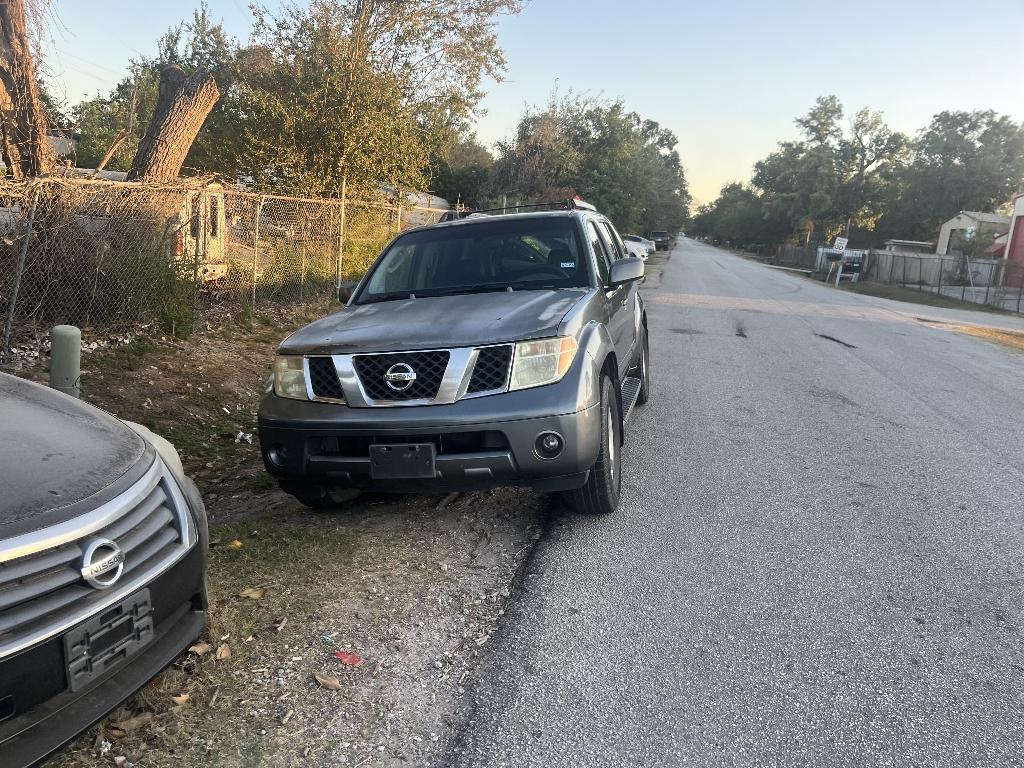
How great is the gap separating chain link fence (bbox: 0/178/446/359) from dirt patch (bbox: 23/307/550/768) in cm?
307

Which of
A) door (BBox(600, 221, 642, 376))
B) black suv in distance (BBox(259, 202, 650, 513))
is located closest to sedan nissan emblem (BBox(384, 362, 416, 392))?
black suv in distance (BBox(259, 202, 650, 513))

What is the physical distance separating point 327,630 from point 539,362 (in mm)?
1585

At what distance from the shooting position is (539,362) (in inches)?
147

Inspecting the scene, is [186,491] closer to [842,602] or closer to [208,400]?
[842,602]

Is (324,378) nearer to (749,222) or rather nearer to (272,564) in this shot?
(272,564)

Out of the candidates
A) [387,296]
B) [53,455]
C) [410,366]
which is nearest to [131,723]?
[53,455]

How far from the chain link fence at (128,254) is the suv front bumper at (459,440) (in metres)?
4.52

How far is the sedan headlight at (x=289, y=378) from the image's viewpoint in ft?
12.9

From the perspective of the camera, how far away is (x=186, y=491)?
2688 millimetres

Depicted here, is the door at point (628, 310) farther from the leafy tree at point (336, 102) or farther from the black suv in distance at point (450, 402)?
the leafy tree at point (336, 102)

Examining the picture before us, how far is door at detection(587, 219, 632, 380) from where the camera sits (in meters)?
5.08

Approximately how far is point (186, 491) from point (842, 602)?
2854mm

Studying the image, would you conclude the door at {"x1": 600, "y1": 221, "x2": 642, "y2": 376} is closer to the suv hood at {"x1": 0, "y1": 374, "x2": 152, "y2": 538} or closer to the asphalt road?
the asphalt road

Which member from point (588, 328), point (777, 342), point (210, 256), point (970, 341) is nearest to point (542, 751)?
point (588, 328)
